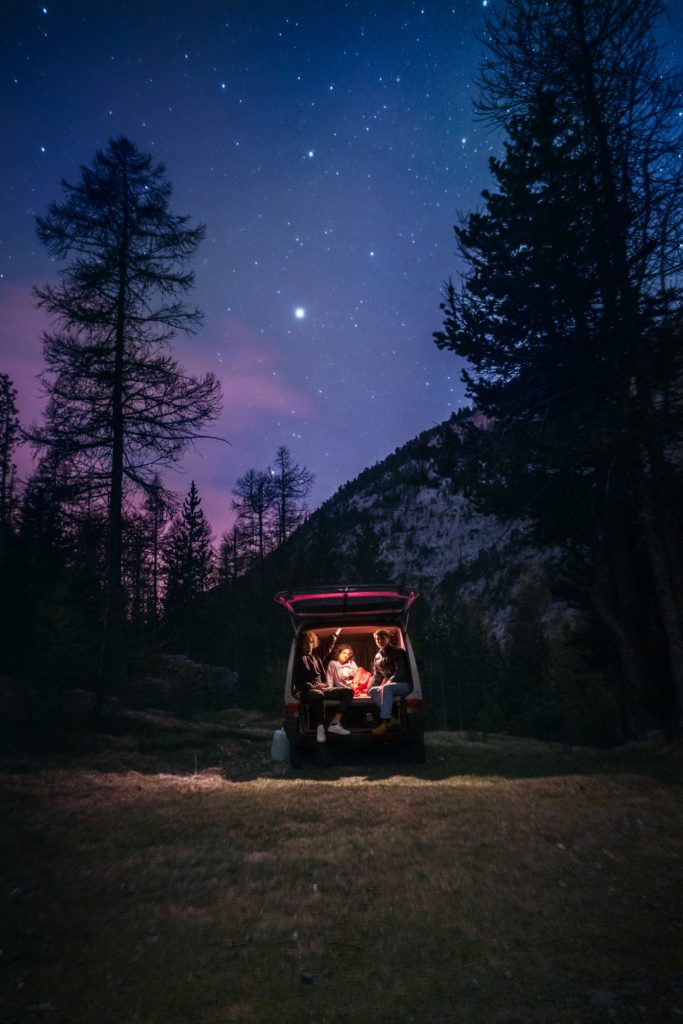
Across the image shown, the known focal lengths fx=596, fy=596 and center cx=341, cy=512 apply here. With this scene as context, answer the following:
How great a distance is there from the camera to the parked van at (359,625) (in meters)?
7.89

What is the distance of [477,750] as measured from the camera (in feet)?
34.5

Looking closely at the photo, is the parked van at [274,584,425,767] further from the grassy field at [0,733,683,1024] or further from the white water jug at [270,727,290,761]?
the grassy field at [0,733,683,1024]

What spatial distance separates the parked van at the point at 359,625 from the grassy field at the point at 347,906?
1.69m

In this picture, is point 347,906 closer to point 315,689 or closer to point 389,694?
point 389,694

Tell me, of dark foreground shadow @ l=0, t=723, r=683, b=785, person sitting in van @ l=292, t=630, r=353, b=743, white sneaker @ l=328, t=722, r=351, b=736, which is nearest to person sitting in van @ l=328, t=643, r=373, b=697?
person sitting in van @ l=292, t=630, r=353, b=743

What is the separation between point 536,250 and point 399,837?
34.9 ft

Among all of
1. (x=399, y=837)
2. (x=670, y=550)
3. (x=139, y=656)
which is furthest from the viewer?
(x=139, y=656)

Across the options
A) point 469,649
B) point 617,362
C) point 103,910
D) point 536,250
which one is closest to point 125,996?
point 103,910

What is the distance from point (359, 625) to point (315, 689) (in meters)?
1.17

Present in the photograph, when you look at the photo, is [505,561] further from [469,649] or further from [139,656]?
[139,656]

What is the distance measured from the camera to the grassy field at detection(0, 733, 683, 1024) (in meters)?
2.47

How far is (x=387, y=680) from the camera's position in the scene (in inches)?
333

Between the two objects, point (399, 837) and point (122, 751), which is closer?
point (399, 837)

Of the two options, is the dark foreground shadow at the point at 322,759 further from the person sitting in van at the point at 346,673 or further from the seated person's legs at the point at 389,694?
the person sitting in van at the point at 346,673
